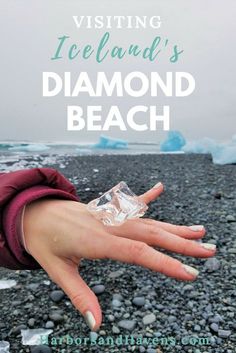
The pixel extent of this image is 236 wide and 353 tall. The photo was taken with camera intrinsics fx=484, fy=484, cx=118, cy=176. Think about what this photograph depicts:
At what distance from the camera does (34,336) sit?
3102mm

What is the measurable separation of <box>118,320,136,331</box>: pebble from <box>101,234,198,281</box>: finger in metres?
2.11

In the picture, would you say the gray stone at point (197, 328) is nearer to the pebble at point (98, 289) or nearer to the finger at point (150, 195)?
the pebble at point (98, 289)

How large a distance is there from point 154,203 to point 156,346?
3.45m

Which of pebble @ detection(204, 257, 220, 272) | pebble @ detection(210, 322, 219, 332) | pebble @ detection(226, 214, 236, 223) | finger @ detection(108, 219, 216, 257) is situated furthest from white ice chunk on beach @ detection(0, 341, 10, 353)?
pebble @ detection(226, 214, 236, 223)

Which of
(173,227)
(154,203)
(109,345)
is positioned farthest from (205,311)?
(154,203)

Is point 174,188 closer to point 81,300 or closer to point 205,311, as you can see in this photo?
point 205,311

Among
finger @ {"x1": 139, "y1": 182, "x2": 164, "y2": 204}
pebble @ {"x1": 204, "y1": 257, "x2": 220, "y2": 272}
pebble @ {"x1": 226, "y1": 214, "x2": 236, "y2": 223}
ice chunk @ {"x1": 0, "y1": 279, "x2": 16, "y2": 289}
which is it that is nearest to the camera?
finger @ {"x1": 139, "y1": 182, "x2": 164, "y2": 204}

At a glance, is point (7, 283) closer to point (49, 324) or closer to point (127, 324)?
point (49, 324)

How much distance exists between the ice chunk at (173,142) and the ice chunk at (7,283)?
11.9 m

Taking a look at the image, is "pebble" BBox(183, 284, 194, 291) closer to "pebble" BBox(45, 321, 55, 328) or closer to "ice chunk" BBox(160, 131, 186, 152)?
"pebble" BBox(45, 321, 55, 328)

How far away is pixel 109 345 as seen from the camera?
9.88 ft

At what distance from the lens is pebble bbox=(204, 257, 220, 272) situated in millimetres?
4117

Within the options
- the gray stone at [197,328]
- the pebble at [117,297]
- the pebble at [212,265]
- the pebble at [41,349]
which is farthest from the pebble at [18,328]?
the pebble at [212,265]

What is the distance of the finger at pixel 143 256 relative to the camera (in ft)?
3.74
